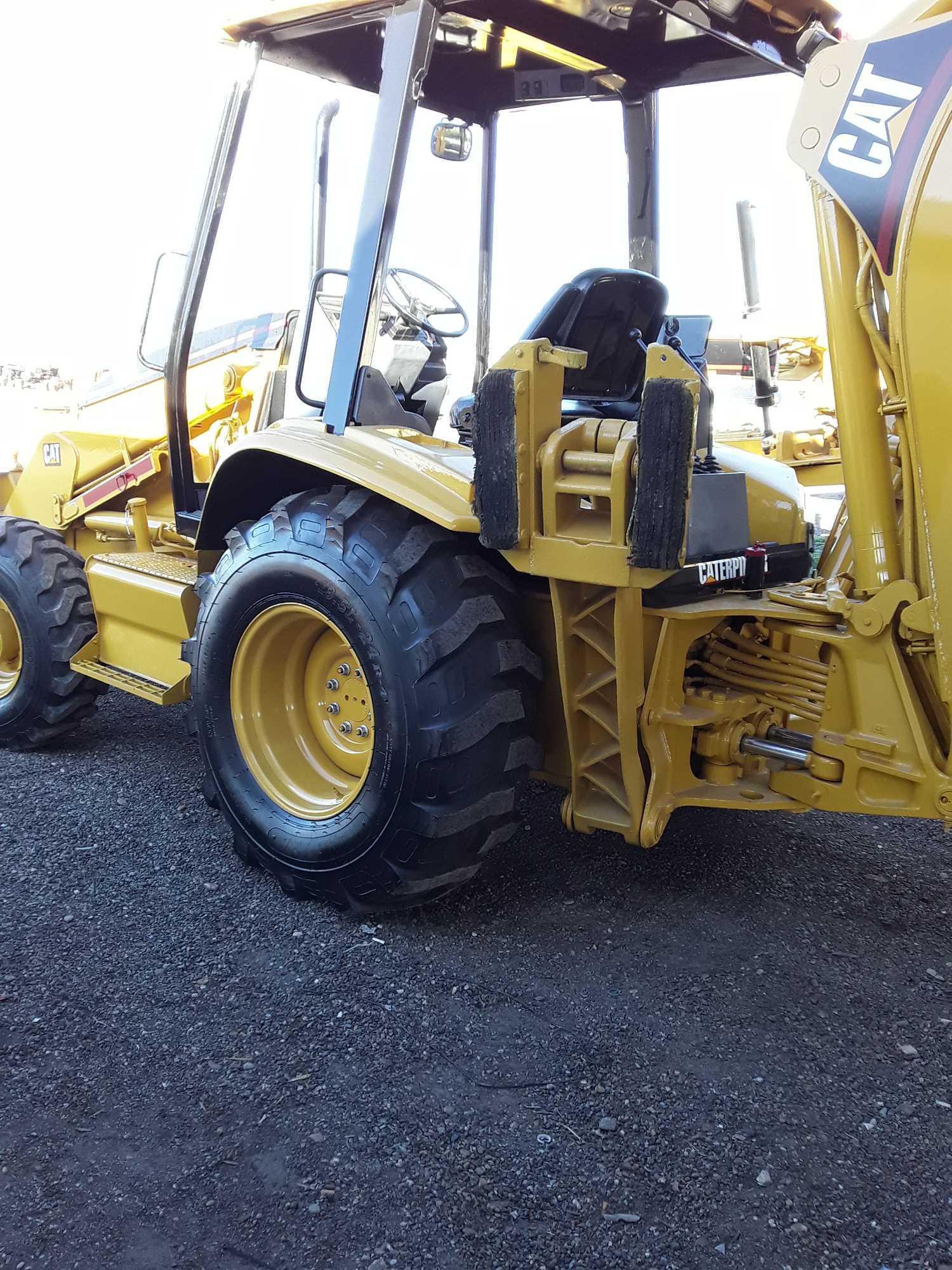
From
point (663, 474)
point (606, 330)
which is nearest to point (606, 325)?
point (606, 330)

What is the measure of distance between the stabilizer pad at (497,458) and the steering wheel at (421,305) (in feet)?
4.01

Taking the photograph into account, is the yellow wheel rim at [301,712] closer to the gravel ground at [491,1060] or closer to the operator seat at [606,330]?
the gravel ground at [491,1060]

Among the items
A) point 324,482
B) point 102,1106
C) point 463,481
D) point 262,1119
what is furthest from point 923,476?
point 102,1106

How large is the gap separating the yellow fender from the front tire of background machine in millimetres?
127

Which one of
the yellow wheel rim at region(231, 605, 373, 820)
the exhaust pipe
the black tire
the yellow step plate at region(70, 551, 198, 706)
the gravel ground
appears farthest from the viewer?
the black tire

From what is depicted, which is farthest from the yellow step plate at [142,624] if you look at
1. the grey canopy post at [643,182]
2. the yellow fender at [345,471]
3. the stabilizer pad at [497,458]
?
the grey canopy post at [643,182]

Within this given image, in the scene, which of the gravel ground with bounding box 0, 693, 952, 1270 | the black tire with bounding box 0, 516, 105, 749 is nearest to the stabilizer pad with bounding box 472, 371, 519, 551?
the gravel ground with bounding box 0, 693, 952, 1270

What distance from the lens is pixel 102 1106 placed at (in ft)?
7.07

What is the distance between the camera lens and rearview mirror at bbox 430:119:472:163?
342 cm

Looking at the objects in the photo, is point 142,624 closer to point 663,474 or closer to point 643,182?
point 663,474

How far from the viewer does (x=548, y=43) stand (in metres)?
3.29

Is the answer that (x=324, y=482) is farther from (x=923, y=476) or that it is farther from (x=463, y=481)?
(x=923, y=476)

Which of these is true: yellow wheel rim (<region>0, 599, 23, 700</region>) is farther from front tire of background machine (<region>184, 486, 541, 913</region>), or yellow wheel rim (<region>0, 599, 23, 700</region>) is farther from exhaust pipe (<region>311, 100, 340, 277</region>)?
exhaust pipe (<region>311, 100, 340, 277</region>)

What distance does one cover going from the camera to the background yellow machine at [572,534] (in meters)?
2.26
